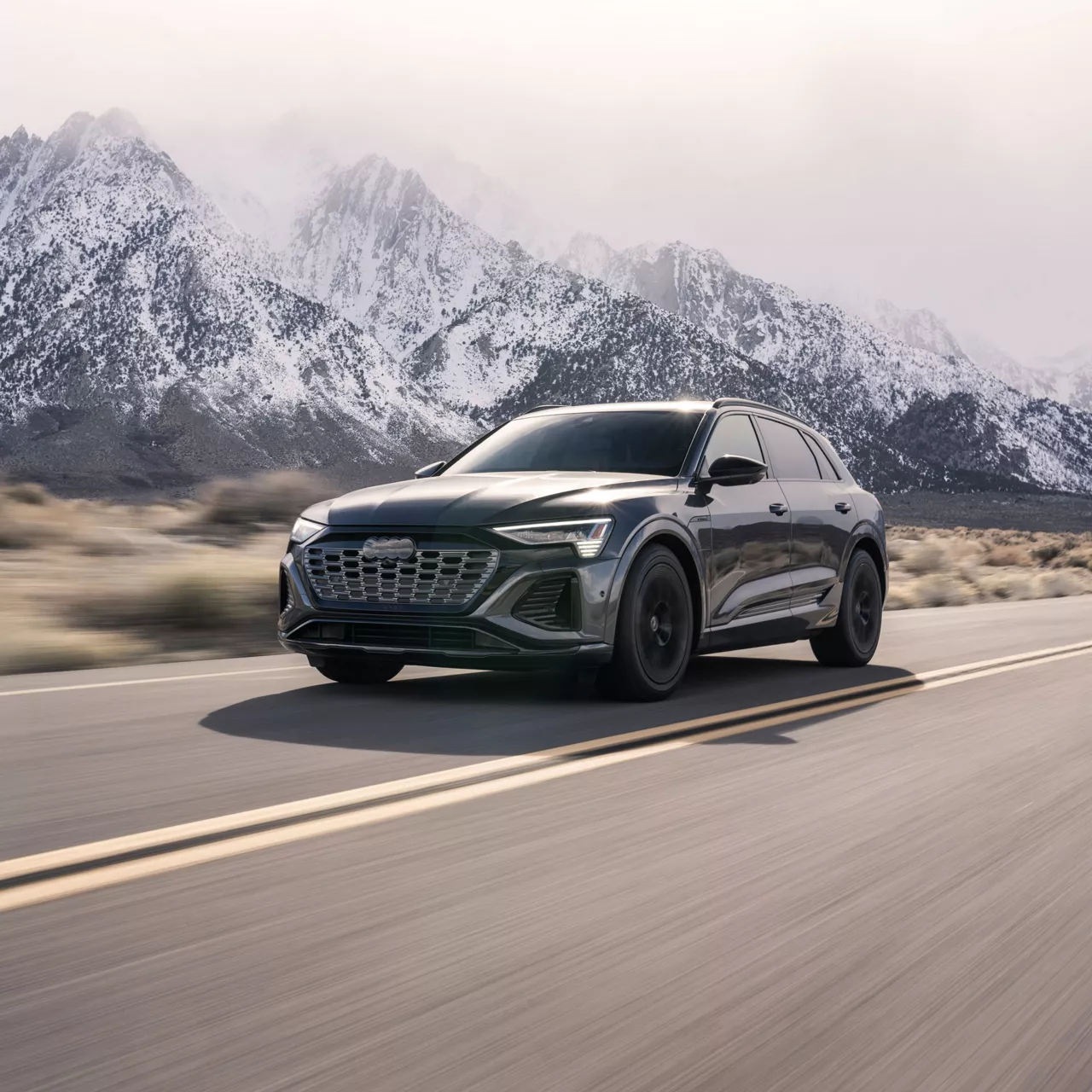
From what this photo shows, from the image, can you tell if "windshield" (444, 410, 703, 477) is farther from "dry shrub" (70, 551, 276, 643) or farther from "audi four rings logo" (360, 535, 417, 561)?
"dry shrub" (70, 551, 276, 643)

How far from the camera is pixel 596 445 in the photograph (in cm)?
897

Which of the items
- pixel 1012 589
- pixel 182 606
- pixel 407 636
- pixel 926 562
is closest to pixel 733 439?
pixel 407 636

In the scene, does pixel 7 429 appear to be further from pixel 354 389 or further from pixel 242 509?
pixel 242 509

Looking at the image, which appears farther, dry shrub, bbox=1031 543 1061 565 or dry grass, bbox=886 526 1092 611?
dry shrub, bbox=1031 543 1061 565

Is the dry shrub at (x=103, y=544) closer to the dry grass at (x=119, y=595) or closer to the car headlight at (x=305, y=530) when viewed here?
the dry grass at (x=119, y=595)

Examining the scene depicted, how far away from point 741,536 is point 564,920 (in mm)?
5256

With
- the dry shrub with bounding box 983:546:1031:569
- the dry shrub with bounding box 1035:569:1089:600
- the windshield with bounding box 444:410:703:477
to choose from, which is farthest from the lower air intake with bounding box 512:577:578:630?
the dry shrub with bounding box 983:546:1031:569

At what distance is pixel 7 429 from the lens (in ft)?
506

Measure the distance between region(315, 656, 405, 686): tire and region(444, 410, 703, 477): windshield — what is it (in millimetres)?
1289

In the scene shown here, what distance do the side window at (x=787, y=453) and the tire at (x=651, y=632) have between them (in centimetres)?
182

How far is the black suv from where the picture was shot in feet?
24.3

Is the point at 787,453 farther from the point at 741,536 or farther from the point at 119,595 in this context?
the point at 119,595

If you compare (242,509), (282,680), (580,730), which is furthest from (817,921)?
(242,509)

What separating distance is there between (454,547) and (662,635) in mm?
1296
